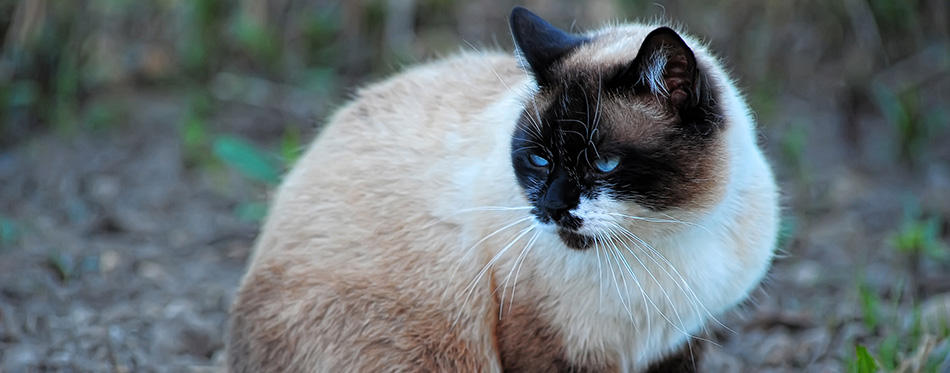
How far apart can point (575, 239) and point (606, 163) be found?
245 mm

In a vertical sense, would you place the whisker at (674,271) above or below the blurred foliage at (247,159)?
above

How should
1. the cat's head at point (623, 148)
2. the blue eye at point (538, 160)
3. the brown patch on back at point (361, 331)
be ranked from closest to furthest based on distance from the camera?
1. the cat's head at point (623, 148)
2. the blue eye at point (538, 160)
3. the brown patch on back at point (361, 331)

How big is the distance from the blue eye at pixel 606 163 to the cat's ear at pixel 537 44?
0.32m

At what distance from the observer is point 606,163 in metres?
2.47

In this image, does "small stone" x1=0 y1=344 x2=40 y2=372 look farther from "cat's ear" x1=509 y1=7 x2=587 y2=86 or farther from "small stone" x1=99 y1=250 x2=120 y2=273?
"cat's ear" x1=509 y1=7 x2=587 y2=86

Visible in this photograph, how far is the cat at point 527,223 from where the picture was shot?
98.1 inches

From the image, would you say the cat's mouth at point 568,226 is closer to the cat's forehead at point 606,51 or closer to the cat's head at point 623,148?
the cat's head at point 623,148

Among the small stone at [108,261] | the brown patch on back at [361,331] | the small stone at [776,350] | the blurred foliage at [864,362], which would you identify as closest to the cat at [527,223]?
the brown patch on back at [361,331]

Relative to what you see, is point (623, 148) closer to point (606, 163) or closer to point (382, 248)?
point (606, 163)

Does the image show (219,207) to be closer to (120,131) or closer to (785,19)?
(120,131)

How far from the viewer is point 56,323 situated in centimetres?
375

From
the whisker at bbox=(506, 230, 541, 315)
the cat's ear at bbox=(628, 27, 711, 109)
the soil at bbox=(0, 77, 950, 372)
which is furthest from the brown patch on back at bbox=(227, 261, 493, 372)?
the cat's ear at bbox=(628, 27, 711, 109)

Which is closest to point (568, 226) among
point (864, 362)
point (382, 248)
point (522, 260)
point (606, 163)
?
point (606, 163)

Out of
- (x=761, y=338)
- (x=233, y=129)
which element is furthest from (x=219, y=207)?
(x=761, y=338)
